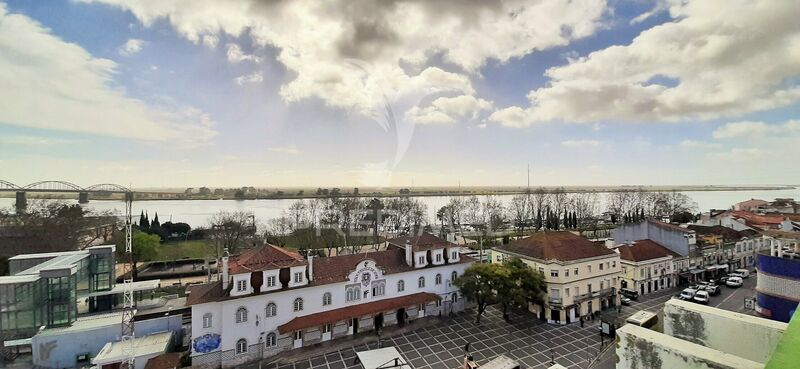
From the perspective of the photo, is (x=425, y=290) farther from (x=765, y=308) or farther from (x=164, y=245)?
(x=164, y=245)

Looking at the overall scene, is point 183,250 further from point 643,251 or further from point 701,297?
point 701,297

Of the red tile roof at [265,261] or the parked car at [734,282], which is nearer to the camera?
the red tile roof at [265,261]

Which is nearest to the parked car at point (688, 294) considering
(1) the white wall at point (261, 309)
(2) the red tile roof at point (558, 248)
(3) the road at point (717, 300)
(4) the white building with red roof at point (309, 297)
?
(3) the road at point (717, 300)

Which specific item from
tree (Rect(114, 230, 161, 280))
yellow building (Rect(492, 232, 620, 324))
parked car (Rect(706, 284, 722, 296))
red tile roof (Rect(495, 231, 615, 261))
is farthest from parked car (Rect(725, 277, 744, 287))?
tree (Rect(114, 230, 161, 280))

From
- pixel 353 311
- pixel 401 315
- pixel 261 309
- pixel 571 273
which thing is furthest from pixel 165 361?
pixel 571 273

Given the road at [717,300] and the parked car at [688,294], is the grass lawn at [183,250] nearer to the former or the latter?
the road at [717,300]

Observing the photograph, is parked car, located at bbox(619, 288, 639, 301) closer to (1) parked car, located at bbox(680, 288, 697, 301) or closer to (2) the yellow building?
(1) parked car, located at bbox(680, 288, 697, 301)

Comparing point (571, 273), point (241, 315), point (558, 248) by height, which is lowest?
point (241, 315)
